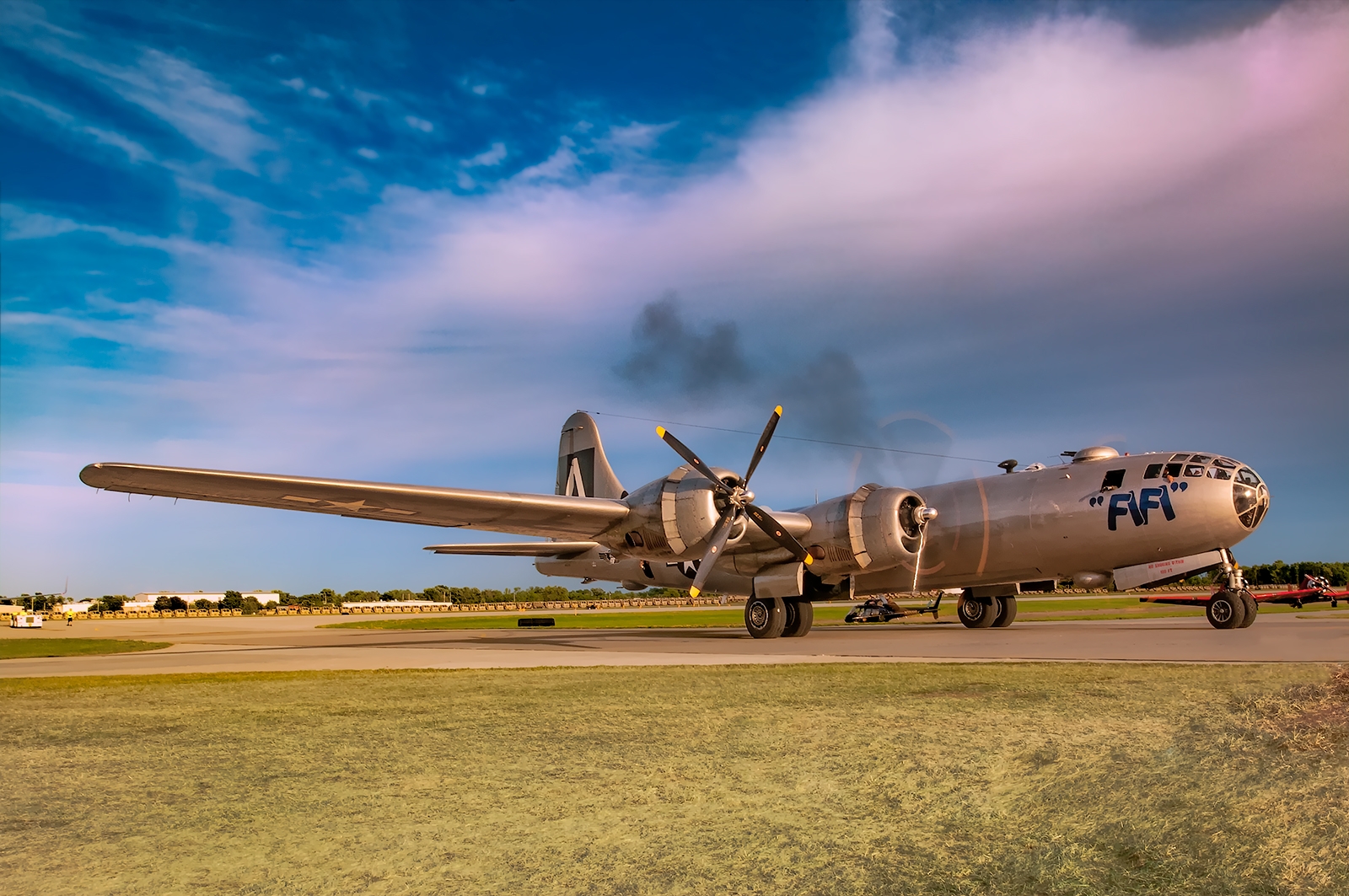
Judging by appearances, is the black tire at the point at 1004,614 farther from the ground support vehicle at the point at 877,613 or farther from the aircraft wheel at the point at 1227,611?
the ground support vehicle at the point at 877,613

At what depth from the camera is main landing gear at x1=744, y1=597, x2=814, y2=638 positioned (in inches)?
862

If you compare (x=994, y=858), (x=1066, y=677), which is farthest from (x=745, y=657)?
(x=994, y=858)

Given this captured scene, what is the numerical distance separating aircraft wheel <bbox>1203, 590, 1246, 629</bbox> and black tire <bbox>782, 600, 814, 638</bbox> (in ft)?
30.9

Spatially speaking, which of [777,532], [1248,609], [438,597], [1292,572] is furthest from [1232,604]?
[438,597]

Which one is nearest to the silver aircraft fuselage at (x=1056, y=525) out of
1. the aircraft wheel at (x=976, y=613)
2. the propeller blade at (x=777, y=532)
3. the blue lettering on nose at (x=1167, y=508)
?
the blue lettering on nose at (x=1167, y=508)

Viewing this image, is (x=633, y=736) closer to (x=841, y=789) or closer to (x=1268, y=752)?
(x=841, y=789)

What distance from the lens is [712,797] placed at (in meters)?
3.99

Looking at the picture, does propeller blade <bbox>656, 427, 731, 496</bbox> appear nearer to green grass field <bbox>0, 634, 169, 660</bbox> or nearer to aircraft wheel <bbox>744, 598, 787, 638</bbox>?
Answer: aircraft wheel <bbox>744, 598, 787, 638</bbox>

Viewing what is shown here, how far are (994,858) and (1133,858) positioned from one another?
1.50 ft

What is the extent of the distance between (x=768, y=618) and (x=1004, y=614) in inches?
335

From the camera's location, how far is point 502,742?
572 centimetres

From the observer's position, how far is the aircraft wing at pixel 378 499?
1446 cm

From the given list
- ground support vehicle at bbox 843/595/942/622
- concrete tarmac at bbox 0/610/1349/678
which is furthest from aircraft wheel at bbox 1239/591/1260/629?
ground support vehicle at bbox 843/595/942/622

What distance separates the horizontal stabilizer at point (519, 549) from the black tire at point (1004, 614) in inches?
510
